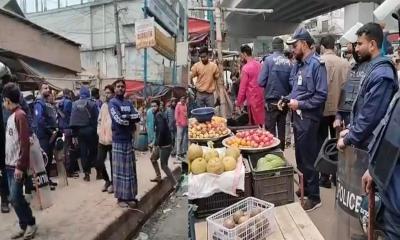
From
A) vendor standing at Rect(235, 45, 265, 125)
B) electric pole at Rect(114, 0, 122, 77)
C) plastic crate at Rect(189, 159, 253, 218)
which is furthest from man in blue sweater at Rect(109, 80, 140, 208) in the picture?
electric pole at Rect(114, 0, 122, 77)

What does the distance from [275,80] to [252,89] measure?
19.7 inches

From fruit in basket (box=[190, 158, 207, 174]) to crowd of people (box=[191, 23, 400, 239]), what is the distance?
0.36 m

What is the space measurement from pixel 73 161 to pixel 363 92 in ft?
14.5

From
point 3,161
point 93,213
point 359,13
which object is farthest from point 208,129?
point 359,13

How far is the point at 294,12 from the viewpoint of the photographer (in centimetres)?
1878

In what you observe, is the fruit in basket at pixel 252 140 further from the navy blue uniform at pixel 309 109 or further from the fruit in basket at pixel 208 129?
the navy blue uniform at pixel 309 109

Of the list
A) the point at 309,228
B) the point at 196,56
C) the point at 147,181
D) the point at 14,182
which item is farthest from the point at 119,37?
the point at 147,181

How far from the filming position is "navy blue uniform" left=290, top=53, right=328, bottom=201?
110 inches

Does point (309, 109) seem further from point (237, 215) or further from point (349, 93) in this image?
point (237, 215)

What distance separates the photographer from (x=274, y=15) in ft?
61.6

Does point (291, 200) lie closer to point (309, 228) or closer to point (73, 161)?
point (309, 228)

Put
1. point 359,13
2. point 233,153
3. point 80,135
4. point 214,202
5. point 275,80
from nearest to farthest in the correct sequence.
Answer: point 214,202 → point 233,153 → point 275,80 → point 80,135 → point 359,13

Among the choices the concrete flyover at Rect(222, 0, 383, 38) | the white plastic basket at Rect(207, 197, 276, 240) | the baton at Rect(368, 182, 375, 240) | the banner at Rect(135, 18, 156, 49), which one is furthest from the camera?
the concrete flyover at Rect(222, 0, 383, 38)

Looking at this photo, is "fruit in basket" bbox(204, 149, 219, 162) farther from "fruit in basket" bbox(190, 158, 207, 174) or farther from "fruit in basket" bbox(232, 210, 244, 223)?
"fruit in basket" bbox(232, 210, 244, 223)
